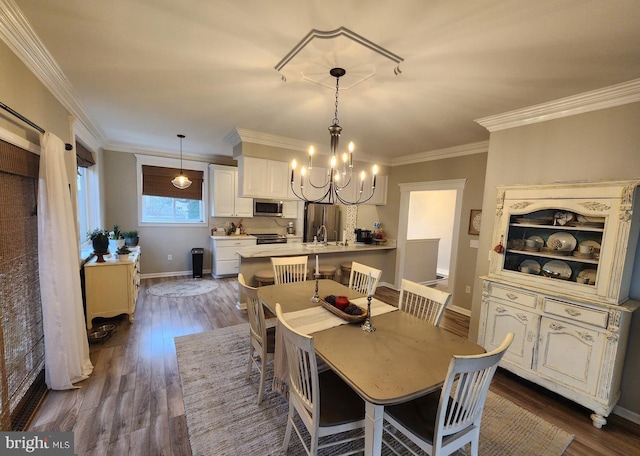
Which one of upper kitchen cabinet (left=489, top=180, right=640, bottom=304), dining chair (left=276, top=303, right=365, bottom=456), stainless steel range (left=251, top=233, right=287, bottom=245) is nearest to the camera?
dining chair (left=276, top=303, right=365, bottom=456)

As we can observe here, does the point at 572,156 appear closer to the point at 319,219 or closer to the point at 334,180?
the point at 334,180

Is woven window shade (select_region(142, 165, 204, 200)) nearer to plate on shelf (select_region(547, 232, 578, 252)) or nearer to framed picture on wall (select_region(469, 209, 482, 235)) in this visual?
framed picture on wall (select_region(469, 209, 482, 235))

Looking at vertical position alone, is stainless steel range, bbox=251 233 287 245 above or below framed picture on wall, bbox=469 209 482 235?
below

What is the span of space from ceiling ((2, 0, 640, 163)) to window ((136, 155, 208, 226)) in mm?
2271

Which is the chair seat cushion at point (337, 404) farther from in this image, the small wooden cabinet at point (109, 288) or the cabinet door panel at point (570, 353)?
the small wooden cabinet at point (109, 288)

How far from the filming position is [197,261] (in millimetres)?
5512

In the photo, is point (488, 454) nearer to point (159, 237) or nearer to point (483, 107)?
point (483, 107)

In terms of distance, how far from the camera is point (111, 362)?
2.57m

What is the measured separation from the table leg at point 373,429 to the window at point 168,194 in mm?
5467

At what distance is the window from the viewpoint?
207 inches

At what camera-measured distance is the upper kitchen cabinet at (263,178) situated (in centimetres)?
382

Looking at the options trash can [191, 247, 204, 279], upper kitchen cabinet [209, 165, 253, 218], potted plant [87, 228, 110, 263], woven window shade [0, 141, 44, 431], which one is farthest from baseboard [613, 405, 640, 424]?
trash can [191, 247, 204, 279]

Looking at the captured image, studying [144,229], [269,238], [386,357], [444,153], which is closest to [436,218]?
[444,153]

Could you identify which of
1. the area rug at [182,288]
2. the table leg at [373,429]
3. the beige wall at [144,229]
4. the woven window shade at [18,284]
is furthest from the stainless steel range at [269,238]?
the table leg at [373,429]
